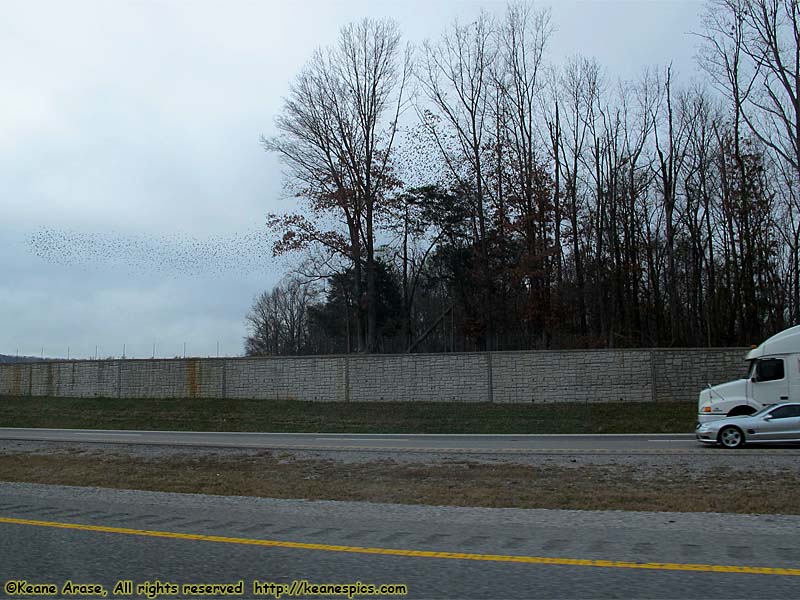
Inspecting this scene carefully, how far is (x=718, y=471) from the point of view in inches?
542

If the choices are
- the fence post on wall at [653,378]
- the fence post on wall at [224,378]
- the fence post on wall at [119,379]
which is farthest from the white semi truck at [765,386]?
the fence post on wall at [119,379]

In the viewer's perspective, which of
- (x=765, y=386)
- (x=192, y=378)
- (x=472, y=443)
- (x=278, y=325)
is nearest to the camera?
(x=765, y=386)

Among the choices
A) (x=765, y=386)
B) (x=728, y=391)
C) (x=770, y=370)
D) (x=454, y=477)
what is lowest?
(x=454, y=477)

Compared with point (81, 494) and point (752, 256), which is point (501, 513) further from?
point (752, 256)

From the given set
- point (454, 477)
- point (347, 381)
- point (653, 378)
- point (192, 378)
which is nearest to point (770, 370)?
point (653, 378)

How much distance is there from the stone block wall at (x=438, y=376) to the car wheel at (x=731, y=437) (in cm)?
1333

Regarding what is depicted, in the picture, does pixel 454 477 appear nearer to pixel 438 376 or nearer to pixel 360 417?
pixel 360 417

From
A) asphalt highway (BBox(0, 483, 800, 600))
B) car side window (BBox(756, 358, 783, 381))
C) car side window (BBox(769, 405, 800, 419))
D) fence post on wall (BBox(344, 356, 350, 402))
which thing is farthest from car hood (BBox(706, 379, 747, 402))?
fence post on wall (BBox(344, 356, 350, 402))

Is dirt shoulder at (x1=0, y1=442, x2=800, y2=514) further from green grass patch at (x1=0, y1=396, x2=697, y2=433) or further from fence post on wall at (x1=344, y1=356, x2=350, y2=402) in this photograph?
fence post on wall at (x1=344, y1=356, x2=350, y2=402)

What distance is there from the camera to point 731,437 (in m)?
19.0

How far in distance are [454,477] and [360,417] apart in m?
18.9

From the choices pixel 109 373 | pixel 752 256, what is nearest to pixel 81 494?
pixel 109 373

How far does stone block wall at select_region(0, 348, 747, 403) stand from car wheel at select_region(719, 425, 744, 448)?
43.7ft

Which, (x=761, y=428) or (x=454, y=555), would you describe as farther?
(x=761, y=428)
